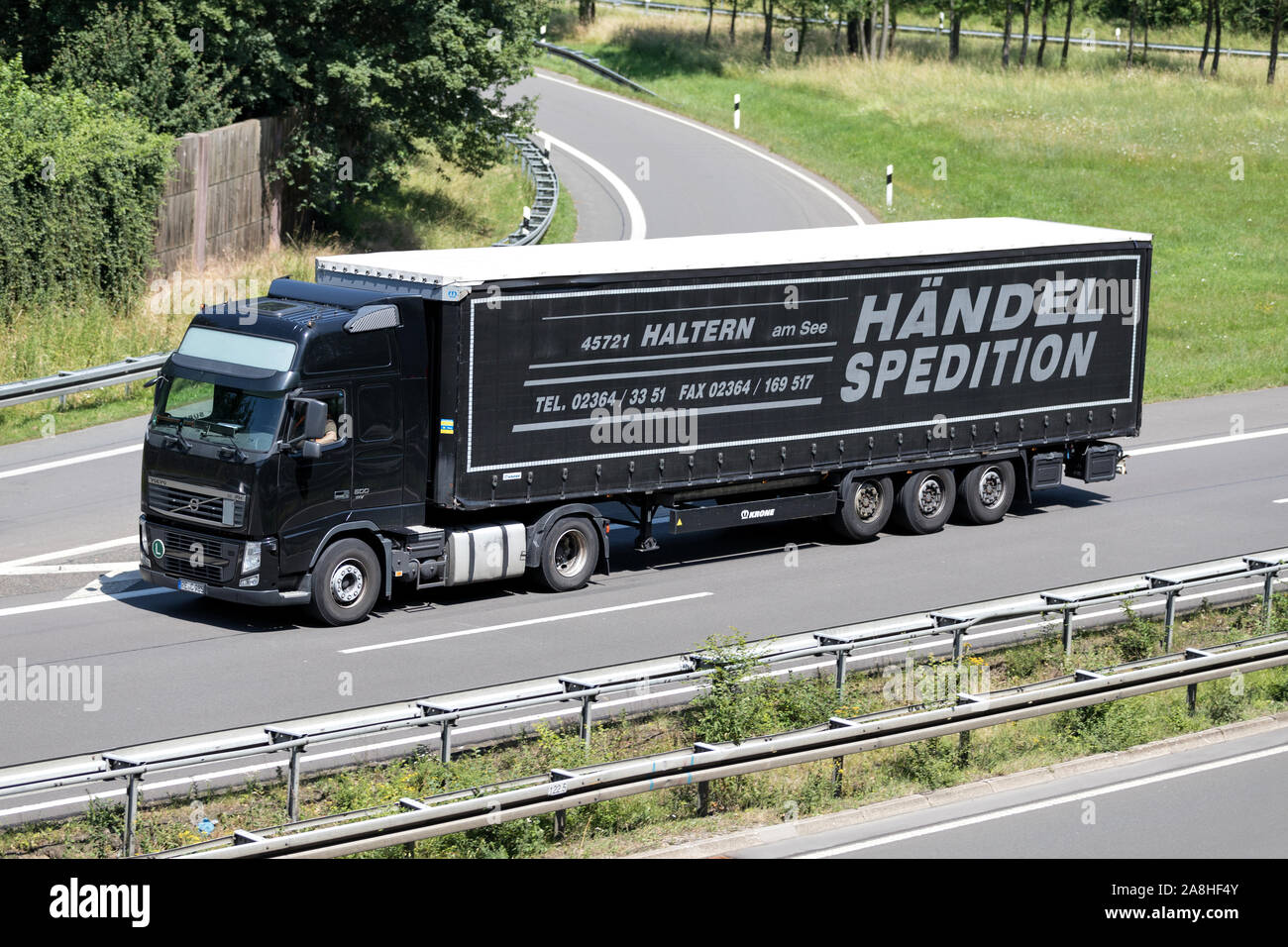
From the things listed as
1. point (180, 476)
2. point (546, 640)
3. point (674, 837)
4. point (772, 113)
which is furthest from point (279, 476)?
point (772, 113)

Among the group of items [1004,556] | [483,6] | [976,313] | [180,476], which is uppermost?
[483,6]

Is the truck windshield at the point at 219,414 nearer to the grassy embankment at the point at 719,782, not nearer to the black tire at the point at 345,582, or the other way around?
the black tire at the point at 345,582

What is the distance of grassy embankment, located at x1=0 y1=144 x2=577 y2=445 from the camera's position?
84.8ft

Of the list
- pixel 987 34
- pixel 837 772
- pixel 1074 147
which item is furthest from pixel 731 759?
pixel 987 34

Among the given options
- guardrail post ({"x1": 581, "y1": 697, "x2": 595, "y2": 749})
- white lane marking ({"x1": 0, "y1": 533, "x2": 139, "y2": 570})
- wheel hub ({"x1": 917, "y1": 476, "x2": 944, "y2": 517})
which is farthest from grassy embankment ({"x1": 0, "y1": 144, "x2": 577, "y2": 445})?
guardrail post ({"x1": 581, "y1": 697, "x2": 595, "y2": 749})

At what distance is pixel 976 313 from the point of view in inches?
848

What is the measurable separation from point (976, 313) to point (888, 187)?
2432cm

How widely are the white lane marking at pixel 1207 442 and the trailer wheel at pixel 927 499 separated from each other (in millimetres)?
6111

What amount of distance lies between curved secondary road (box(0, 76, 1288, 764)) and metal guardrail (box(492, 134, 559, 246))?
12.9 metres

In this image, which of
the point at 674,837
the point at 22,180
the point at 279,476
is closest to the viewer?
the point at 674,837

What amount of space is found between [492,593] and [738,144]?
35.7m

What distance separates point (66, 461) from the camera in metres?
23.2

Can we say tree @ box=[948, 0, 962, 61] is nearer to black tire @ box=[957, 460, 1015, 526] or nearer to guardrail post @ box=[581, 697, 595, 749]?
black tire @ box=[957, 460, 1015, 526]
